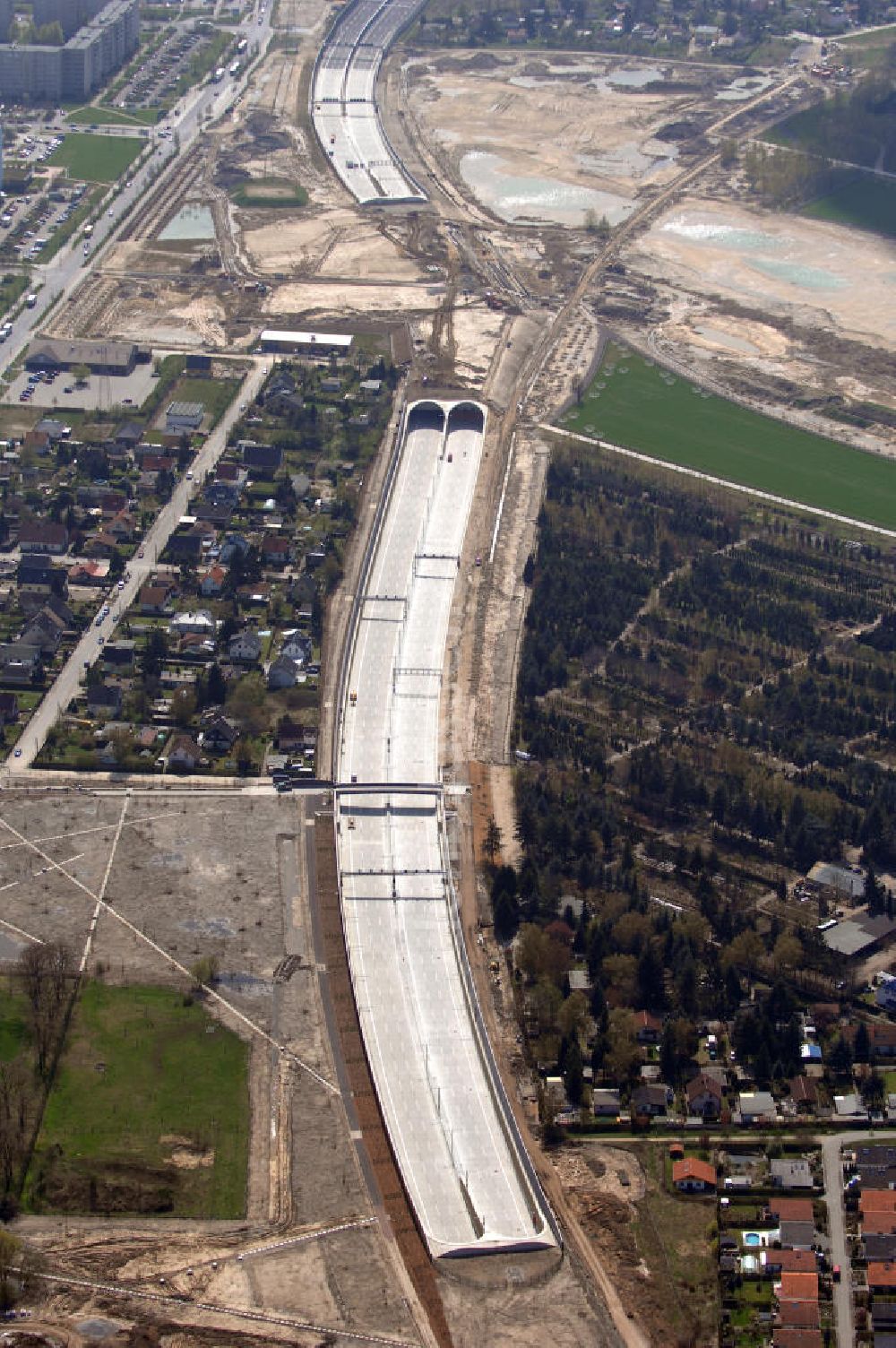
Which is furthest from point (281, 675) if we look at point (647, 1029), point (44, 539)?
point (647, 1029)

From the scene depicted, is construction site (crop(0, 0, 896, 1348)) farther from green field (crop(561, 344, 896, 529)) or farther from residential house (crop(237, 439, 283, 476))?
residential house (crop(237, 439, 283, 476))

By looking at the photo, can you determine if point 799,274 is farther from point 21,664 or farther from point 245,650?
point 21,664

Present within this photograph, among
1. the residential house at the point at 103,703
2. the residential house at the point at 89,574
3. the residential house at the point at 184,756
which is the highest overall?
the residential house at the point at 89,574

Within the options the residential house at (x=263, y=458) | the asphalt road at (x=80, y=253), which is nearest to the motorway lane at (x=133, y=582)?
the residential house at (x=263, y=458)

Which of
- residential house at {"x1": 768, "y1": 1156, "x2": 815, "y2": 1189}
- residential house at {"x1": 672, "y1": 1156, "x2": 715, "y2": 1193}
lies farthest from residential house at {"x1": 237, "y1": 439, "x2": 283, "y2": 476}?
residential house at {"x1": 768, "y1": 1156, "x2": 815, "y2": 1189}

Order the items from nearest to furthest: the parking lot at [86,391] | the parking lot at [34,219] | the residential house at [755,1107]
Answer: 1. the residential house at [755,1107]
2. the parking lot at [86,391]
3. the parking lot at [34,219]

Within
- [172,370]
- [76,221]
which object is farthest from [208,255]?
[172,370]

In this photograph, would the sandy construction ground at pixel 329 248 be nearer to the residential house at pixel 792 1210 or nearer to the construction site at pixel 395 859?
the construction site at pixel 395 859

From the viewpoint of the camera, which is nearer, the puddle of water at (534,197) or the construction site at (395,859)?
the construction site at (395,859)

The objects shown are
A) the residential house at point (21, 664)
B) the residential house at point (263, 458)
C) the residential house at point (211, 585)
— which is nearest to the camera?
the residential house at point (21, 664)
